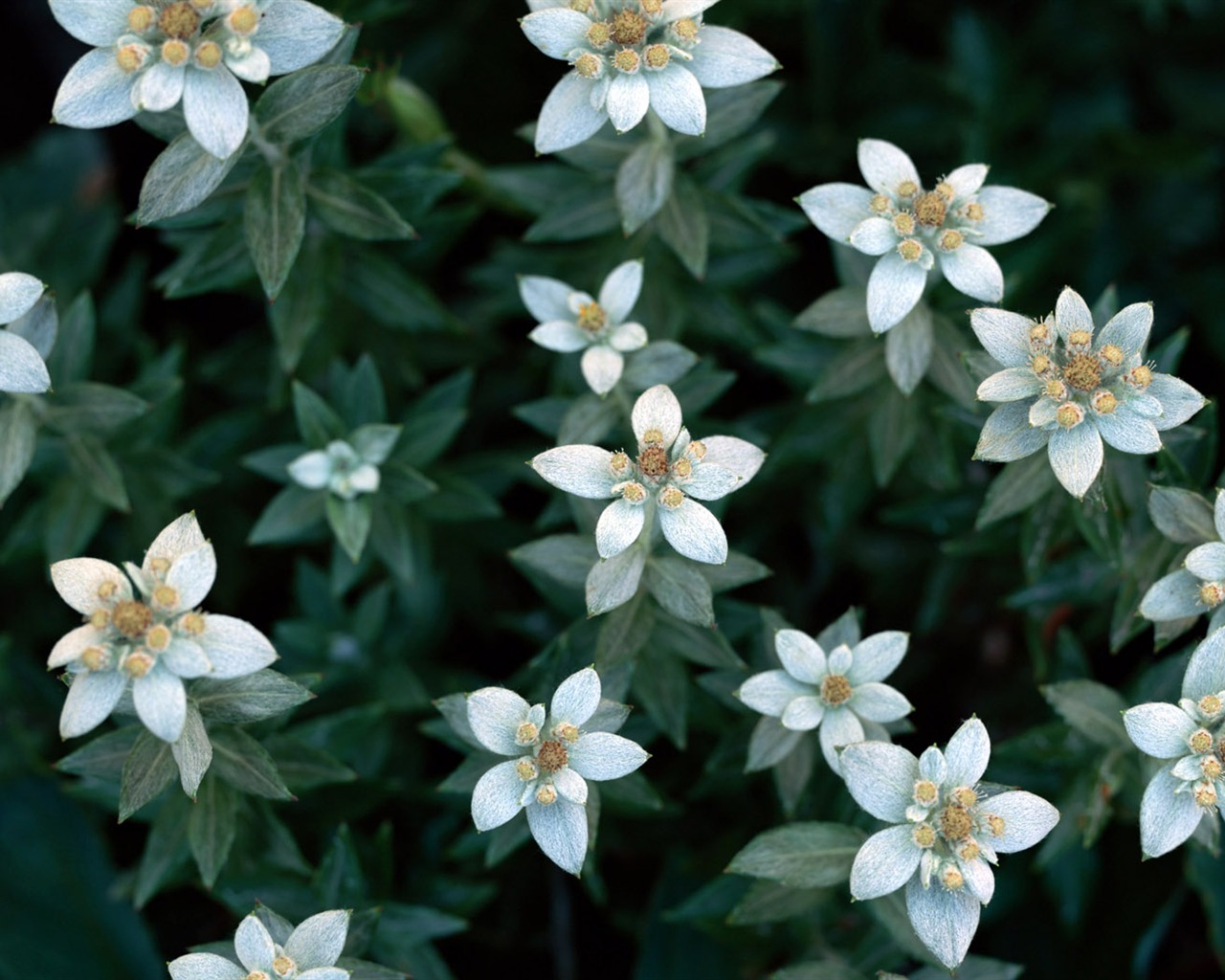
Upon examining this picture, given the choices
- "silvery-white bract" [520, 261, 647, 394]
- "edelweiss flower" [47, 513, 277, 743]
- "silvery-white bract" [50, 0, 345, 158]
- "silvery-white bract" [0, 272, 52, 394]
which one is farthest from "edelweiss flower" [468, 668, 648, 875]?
"silvery-white bract" [50, 0, 345, 158]

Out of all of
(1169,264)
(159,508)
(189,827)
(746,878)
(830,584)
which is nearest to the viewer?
(189,827)

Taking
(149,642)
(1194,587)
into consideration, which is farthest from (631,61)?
(1194,587)

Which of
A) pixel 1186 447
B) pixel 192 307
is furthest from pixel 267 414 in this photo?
pixel 1186 447

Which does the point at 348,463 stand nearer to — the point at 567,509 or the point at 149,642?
the point at 567,509

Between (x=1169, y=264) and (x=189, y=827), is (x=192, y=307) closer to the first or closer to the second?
(x=189, y=827)

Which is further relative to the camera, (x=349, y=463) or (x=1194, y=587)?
(x=349, y=463)

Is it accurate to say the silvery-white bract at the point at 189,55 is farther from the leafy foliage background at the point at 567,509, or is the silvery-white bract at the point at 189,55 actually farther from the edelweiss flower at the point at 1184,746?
the edelweiss flower at the point at 1184,746
